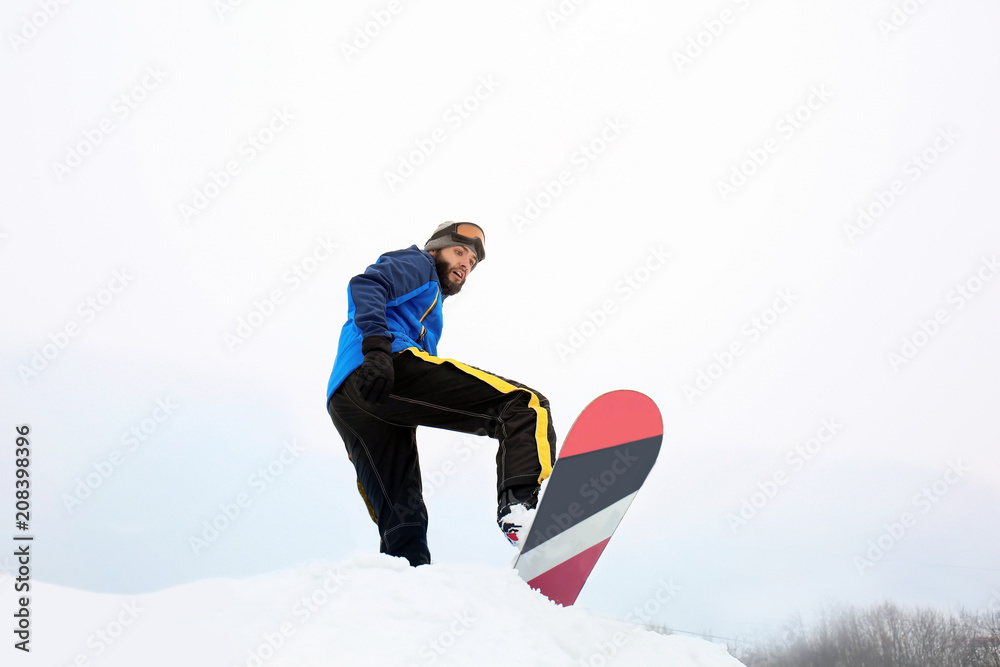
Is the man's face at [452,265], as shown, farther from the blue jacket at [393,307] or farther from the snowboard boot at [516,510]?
the snowboard boot at [516,510]

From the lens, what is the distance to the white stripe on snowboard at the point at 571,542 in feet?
6.91

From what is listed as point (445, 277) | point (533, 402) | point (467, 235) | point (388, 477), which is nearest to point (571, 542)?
point (533, 402)

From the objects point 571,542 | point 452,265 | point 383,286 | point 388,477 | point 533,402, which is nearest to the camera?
point 571,542

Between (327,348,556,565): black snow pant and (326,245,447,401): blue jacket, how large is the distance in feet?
0.37

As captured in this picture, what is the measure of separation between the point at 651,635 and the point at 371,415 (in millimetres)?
1483

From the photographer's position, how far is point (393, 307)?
9.27 ft

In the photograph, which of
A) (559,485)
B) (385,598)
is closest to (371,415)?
(559,485)

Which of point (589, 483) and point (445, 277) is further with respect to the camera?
point (445, 277)

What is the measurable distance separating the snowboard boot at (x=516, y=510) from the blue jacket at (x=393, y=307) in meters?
0.78

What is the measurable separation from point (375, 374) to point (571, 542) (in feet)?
3.21

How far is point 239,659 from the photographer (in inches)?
53.0

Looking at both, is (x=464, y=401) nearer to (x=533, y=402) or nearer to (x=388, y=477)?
(x=533, y=402)

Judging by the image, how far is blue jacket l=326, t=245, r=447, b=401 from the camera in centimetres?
258

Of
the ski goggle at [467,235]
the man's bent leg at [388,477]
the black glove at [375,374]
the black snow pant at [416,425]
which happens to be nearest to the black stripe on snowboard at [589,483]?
the black snow pant at [416,425]
